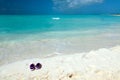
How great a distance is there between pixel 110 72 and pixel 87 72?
1.36ft

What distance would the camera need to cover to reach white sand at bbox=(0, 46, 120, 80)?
12.5 ft

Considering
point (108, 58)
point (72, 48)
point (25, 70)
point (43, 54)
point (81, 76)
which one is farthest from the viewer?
point (72, 48)

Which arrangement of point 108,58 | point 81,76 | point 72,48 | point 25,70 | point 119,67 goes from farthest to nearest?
point 72,48 → point 108,58 → point 25,70 → point 119,67 → point 81,76

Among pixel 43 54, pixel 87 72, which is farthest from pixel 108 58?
pixel 43 54

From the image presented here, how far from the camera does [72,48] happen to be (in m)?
7.91

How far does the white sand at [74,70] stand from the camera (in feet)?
12.5

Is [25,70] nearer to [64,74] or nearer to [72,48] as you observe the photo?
[64,74]

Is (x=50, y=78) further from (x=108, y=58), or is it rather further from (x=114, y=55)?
(x=114, y=55)

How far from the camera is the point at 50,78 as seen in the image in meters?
3.83

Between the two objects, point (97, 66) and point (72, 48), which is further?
point (72, 48)

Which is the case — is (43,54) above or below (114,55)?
below

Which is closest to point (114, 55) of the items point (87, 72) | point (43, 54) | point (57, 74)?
point (87, 72)

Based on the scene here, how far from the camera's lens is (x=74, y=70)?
407 centimetres

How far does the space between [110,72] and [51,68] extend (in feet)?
3.80
